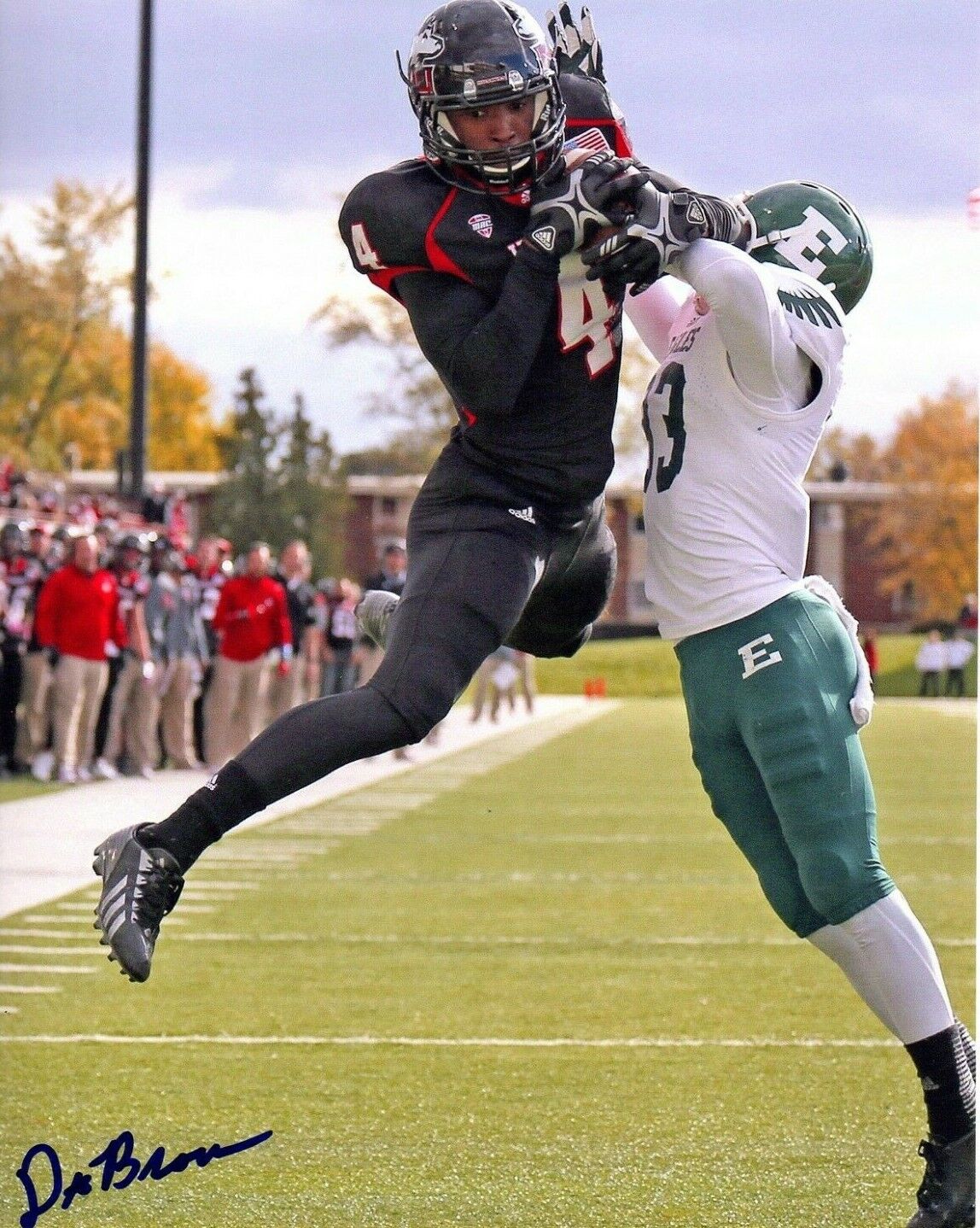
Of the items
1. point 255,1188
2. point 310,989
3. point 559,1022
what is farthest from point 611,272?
point 310,989

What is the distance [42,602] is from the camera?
1154 cm

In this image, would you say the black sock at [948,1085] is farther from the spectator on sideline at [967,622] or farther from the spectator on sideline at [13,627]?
the spectator on sideline at [967,622]

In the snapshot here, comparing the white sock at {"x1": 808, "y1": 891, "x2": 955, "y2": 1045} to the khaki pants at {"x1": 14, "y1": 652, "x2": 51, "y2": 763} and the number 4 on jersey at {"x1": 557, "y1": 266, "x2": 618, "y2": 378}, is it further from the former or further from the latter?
the khaki pants at {"x1": 14, "y1": 652, "x2": 51, "y2": 763}

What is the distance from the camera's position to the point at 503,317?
3.13 meters

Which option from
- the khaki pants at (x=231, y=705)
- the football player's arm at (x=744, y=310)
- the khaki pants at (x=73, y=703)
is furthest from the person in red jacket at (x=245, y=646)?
the football player's arm at (x=744, y=310)

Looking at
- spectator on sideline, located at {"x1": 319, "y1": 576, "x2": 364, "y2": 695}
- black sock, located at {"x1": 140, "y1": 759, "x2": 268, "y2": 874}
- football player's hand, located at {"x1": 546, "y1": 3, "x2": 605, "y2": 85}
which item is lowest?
black sock, located at {"x1": 140, "y1": 759, "x2": 268, "y2": 874}

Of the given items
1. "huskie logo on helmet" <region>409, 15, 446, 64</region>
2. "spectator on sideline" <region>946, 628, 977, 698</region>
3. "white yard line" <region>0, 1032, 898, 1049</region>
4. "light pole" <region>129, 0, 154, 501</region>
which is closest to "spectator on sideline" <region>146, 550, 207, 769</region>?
"light pole" <region>129, 0, 154, 501</region>

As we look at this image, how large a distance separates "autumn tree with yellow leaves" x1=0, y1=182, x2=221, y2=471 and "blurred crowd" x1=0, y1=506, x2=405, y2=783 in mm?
18938

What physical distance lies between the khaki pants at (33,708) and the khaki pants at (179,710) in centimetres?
81

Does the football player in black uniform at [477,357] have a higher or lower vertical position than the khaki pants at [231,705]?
higher

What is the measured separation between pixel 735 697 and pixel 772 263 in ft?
2.39

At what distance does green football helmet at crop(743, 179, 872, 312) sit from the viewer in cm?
335

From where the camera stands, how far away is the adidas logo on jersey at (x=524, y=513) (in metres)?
3.30

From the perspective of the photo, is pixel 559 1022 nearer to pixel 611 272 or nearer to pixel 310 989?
pixel 310 989
